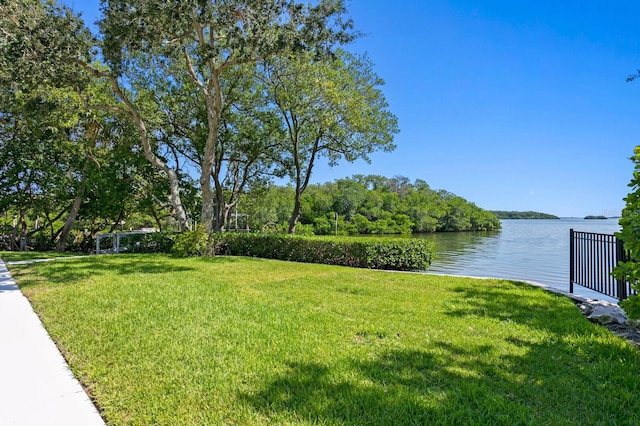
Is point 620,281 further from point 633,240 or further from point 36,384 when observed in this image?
point 36,384

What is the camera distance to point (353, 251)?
9953 mm

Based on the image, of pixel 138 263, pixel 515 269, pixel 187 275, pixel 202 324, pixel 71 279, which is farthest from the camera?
pixel 515 269

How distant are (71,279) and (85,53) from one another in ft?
21.5

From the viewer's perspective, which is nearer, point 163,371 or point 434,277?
point 163,371

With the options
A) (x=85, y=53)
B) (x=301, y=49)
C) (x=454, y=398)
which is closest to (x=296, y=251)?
(x=301, y=49)

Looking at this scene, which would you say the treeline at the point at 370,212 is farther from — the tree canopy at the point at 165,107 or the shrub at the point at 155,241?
the shrub at the point at 155,241

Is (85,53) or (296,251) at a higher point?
(85,53)

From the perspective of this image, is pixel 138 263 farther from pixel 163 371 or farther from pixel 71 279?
pixel 163 371

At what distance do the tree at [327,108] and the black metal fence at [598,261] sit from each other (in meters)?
8.21

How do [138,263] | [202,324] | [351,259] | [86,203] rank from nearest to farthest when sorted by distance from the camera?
[202,324] → [138,263] → [351,259] → [86,203]

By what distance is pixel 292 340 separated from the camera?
343 cm

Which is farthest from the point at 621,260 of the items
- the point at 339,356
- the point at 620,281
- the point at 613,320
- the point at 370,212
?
the point at 370,212

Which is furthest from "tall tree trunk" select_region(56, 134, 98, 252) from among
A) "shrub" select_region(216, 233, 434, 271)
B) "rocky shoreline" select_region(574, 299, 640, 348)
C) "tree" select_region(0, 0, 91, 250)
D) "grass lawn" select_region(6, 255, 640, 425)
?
"rocky shoreline" select_region(574, 299, 640, 348)

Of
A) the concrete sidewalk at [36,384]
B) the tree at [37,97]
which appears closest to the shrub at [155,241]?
the tree at [37,97]
